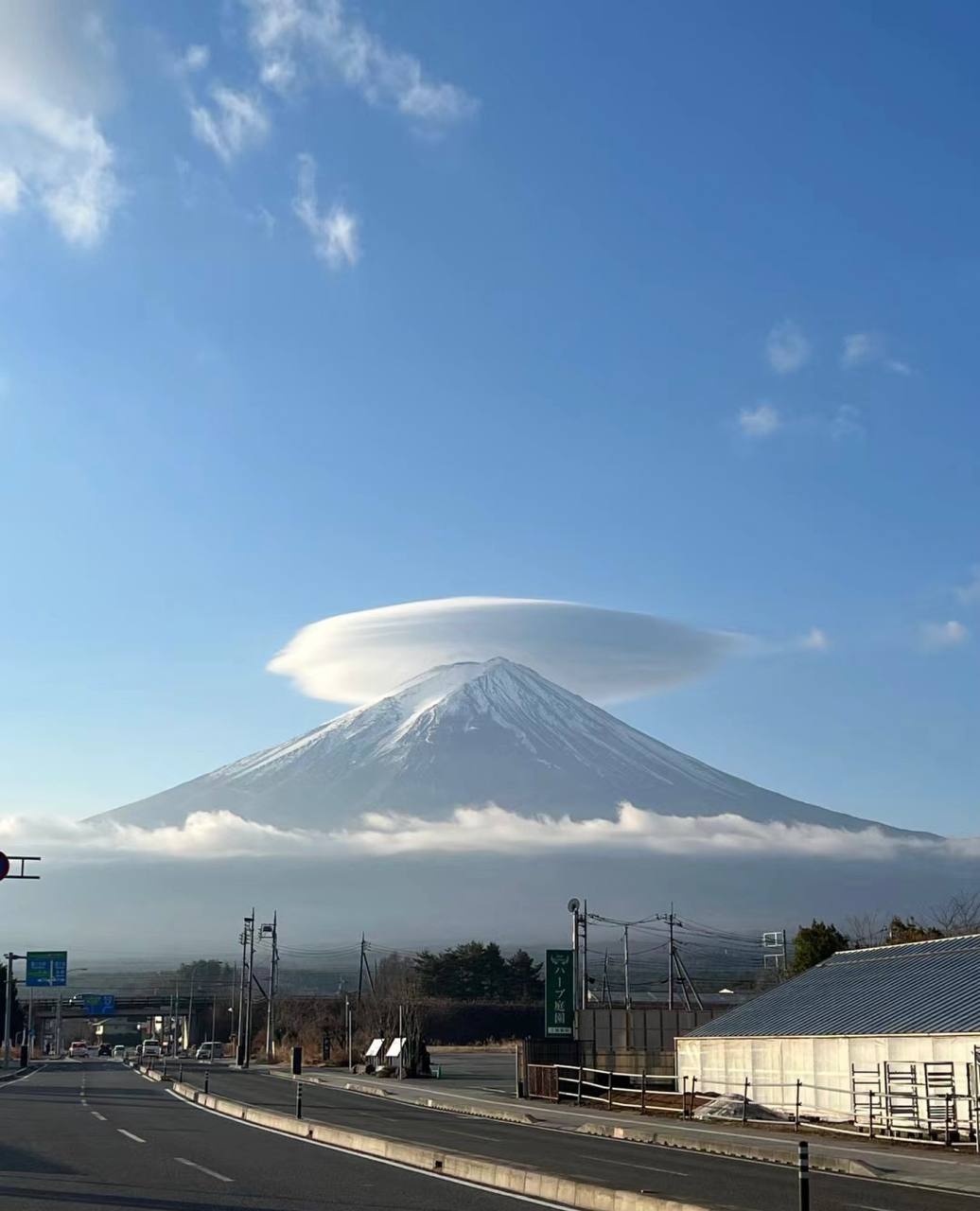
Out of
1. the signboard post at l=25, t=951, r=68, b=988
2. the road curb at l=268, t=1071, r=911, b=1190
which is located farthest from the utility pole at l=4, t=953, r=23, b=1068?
the road curb at l=268, t=1071, r=911, b=1190

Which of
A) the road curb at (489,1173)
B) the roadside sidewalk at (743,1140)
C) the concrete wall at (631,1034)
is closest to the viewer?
the road curb at (489,1173)

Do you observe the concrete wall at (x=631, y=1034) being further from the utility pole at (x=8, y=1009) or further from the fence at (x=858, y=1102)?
the utility pole at (x=8, y=1009)

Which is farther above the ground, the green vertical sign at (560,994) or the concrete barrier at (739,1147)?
the green vertical sign at (560,994)

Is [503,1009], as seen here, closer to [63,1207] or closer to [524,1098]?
[524,1098]

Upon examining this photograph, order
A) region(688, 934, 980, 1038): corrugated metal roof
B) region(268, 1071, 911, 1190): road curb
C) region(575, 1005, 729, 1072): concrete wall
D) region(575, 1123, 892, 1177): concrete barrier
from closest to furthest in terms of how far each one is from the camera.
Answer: region(268, 1071, 911, 1190): road curb
region(575, 1123, 892, 1177): concrete barrier
region(688, 934, 980, 1038): corrugated metal roof
region(575, 1005, 729, 1072): concrete wall

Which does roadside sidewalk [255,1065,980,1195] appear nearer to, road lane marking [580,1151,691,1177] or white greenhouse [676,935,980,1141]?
white greenhouse [676,935,980,1141]

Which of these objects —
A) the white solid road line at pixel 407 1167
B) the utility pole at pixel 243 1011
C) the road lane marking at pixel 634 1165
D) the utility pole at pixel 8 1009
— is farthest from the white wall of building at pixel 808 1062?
the utility pole at pixel 8 1009

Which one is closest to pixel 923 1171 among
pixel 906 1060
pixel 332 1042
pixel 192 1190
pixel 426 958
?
pixel 906 1060
